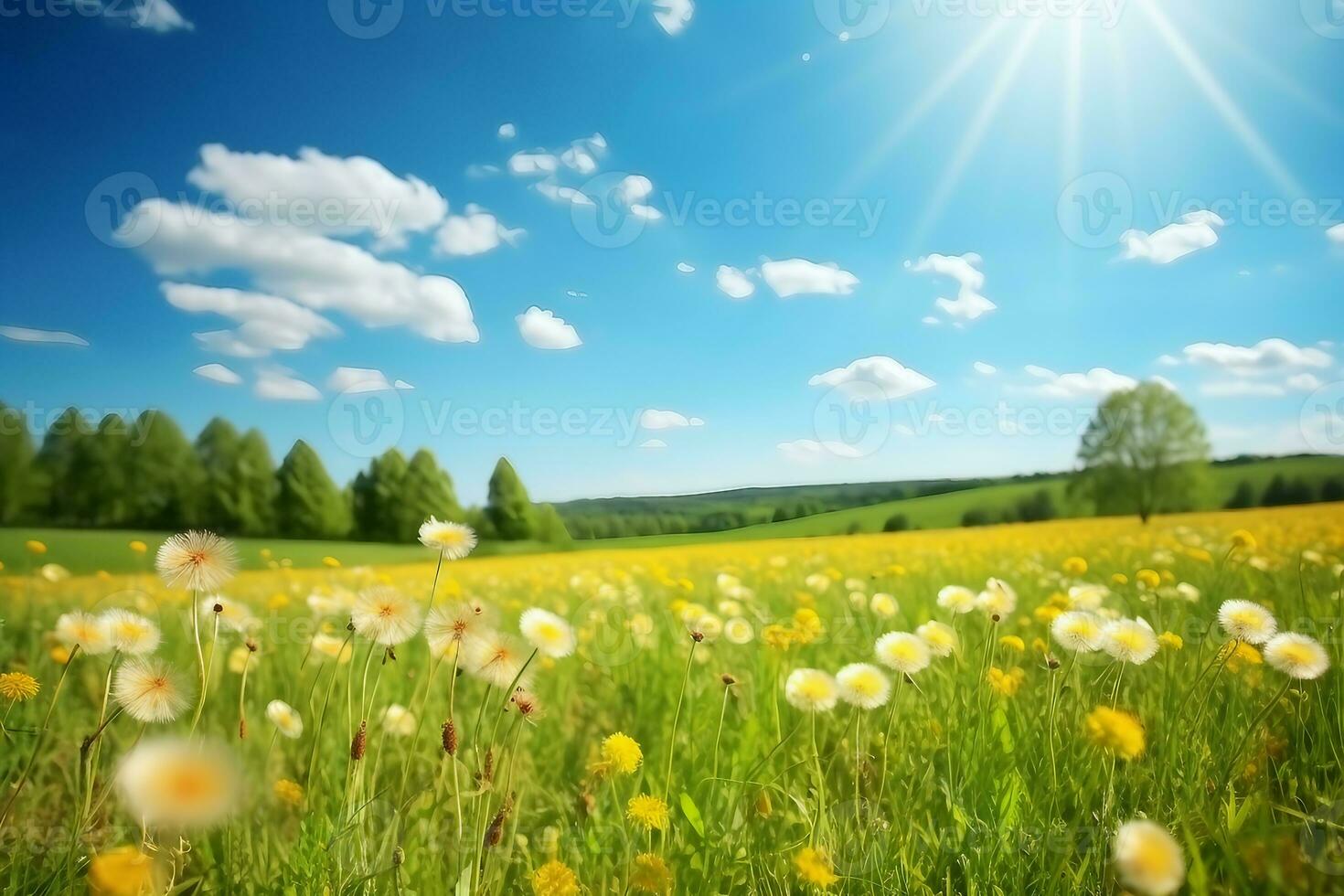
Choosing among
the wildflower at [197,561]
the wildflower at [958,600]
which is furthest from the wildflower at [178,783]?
the wildflower at [958,600]

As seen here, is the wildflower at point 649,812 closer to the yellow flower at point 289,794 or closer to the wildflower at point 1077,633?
the yellow flower at point 289,794

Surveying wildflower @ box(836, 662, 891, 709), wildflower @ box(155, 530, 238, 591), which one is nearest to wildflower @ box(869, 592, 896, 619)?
wildflower @ box(836, 662, 891, 709)

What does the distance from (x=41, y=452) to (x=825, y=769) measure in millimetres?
3840

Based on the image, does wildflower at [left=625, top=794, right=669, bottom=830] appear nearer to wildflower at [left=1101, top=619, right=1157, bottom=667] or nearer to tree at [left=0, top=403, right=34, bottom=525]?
wildflower at [left=1101, top=619, right=1157, bottom=667]

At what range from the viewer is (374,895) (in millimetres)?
1226

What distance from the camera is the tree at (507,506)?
4.64 metres

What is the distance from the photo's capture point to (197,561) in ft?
4.51

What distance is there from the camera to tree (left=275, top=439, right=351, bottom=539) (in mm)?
4055

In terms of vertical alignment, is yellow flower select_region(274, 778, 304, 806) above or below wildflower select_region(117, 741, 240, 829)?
below

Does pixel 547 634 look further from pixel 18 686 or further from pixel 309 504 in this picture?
pixel 309 504

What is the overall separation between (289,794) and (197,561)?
2.16ft

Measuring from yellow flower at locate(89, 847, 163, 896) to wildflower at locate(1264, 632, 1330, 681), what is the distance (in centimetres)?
237

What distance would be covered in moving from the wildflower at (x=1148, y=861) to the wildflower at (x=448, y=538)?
1.30 meters

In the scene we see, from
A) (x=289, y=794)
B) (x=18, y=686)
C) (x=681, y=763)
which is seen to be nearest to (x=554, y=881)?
(x=681, y=763)
